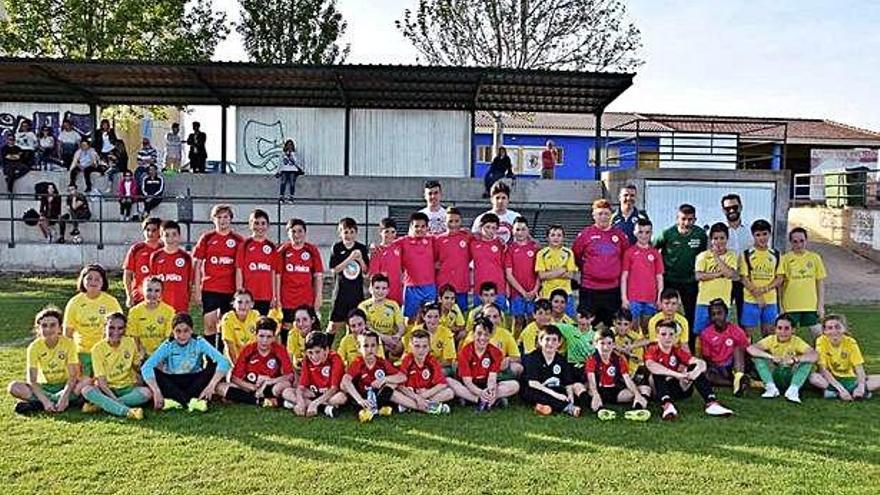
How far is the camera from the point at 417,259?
28.8 feet

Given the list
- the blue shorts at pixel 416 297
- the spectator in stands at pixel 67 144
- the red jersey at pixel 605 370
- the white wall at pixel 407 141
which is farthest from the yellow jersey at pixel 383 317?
the white wall at pixel 407 141

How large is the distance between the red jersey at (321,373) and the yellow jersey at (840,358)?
4.56m

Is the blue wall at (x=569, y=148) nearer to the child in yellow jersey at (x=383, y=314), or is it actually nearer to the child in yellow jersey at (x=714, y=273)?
the child in yellow jersey at (x=714, y=273)

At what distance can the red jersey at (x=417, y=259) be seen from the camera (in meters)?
8.77

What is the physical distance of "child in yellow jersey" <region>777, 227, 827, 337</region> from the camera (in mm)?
8734

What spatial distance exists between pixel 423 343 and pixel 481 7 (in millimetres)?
23702

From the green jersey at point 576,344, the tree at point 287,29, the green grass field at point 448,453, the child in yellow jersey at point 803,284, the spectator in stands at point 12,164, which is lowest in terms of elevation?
the green grass field at point 448,453

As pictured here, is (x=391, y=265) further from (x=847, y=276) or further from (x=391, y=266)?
(x=847, y=276)

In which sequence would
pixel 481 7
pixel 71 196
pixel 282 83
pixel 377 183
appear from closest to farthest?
1. pixel 71 196
2. pixel 282 83
3. pixel 377 183
4. pixel 481 7

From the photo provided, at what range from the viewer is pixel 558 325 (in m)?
7.84

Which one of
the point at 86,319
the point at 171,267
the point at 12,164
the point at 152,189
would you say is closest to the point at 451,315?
the point at 171,267

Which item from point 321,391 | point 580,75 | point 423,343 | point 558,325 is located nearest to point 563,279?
point 558,325

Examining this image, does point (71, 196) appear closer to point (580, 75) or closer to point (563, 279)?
point (580, 75)

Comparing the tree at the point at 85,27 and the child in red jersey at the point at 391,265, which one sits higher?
the tree at the point at 85,27
